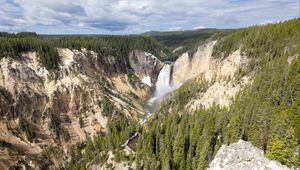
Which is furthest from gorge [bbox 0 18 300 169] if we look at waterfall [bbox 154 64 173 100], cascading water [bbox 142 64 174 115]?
waterfall [bbox 154 64 173 100]

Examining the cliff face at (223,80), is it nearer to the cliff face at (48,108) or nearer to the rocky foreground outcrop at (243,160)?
the cliff face at (48,108)

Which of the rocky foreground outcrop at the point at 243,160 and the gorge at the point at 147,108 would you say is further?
the gorge at the point at 147,108

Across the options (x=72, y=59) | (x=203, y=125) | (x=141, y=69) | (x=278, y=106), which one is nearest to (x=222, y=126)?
(x=203, y=125)

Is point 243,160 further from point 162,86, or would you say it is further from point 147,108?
point 162,86

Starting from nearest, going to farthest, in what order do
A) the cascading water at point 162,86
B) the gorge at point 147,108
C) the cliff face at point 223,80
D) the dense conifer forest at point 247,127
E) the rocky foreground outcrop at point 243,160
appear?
the rocky foreground outcrop at point 243,160, the dense conifer forest at point 247,127, the gorge at point 147,108, the cliff face at point 223,80, the cascading water at point 162,86

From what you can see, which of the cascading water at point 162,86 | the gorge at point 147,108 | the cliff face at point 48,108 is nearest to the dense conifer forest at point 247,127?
the gorge at point 147,108

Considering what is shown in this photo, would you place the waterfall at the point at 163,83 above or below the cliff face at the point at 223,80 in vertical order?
below

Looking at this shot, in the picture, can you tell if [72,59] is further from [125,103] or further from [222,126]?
[222,126]

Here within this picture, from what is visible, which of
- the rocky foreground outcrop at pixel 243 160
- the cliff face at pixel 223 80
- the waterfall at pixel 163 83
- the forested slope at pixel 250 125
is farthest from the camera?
the waterfall at pixel 163 83

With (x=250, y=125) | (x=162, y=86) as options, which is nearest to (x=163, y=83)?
(x=162, y=86)
